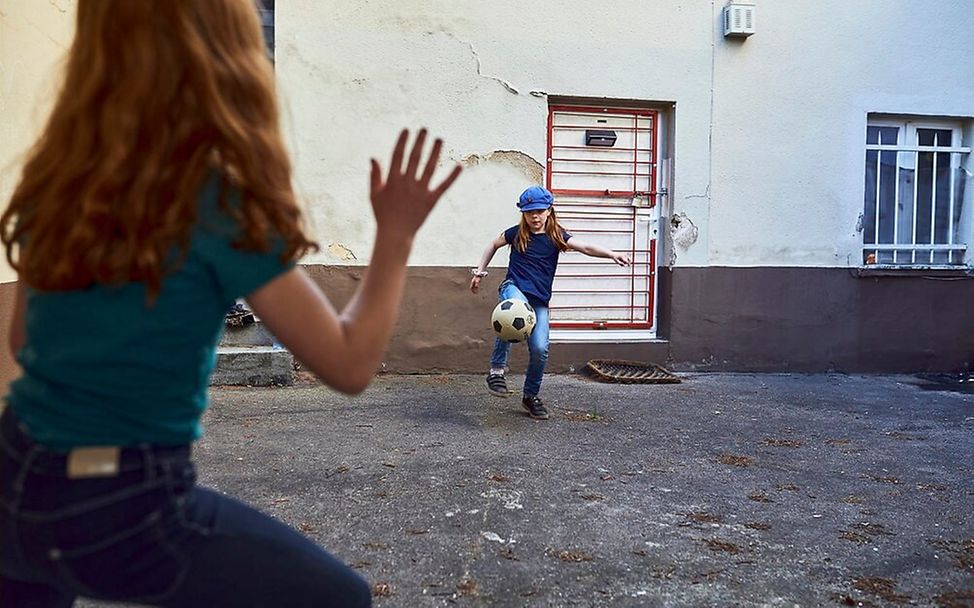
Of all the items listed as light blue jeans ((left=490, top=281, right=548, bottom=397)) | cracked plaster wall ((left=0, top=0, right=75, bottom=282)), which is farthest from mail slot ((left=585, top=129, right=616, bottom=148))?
cracked plaster wall ((left=0, top=0, right=75, bottom=282))

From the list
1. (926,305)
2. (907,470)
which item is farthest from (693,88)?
A: (907,470)

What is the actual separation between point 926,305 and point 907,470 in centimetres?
435

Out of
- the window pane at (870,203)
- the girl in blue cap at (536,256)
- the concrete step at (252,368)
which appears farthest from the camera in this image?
the window pane at (870,203)

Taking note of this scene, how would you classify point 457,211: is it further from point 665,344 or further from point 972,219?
point 972,219

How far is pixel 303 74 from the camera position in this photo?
7309 mm

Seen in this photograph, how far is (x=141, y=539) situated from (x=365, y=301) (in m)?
0.47

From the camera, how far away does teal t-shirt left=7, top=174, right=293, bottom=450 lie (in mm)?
1217

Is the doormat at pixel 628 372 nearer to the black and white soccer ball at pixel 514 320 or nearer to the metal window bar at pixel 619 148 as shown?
the metal window bar at pixel 619 148

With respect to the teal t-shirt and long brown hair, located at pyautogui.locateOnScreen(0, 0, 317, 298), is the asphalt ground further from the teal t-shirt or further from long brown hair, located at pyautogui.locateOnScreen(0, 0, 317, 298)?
long brown hair, located at pyautogui.locateOnScreen(0, 0, 317, 298)

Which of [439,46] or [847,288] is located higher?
[439,46]

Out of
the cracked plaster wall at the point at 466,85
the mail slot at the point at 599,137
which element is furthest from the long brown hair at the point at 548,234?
the mail slot at the point at 599,137

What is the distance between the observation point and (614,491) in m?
4.24

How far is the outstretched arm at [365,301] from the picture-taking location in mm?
1280

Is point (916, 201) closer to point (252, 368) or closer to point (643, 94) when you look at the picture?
point (643, 94)
